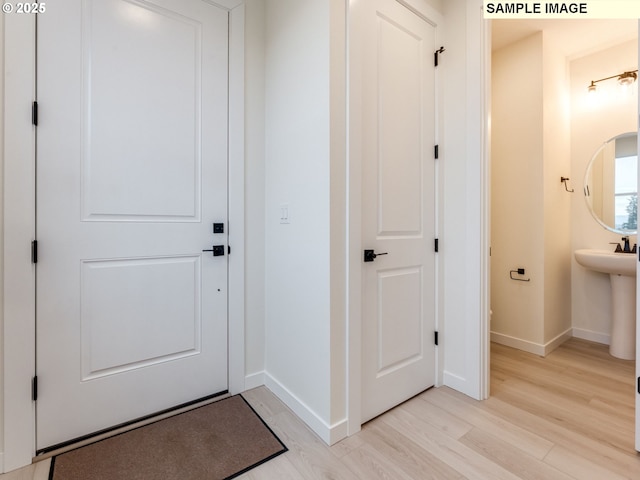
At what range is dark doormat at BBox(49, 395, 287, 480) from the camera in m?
1.33

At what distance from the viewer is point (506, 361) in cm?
245

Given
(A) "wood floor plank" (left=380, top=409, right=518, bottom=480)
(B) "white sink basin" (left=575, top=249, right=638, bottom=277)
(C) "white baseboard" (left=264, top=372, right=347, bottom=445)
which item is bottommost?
(A) "wood floor plank" (left=380, top=409, right=518, bottom=480)

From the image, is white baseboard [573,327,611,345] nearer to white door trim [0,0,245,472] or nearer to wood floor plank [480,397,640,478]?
wood floor plank [480,397,640,478]

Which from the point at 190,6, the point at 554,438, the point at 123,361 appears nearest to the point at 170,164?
the point at 190,6

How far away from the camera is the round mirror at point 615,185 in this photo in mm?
2611

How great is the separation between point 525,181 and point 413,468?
2.41 metres

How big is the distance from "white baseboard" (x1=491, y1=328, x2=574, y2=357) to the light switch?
7.62 ft

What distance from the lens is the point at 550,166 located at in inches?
103

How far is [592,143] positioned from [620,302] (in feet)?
4.69

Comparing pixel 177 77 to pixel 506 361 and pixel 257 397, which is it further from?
pixel 506 361

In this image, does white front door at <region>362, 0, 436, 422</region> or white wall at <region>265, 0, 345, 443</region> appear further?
white front door at <region>362, 0, 436, 422</region>

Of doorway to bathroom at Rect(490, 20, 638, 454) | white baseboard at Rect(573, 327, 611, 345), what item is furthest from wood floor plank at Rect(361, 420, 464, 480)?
white baseboard at Rect(573, 327, 611, 345)

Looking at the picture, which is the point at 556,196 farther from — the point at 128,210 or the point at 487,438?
the point at 128,210

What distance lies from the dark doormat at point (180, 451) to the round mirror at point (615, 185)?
323 centimetres
